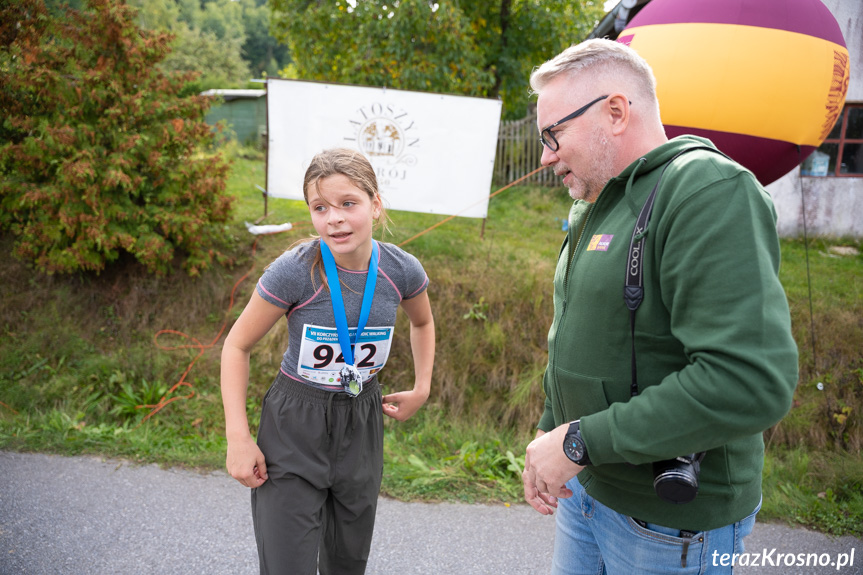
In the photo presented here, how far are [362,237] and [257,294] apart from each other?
1.39 ft

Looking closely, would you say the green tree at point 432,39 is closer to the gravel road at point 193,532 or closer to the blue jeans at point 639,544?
the gravel road at point 193,532

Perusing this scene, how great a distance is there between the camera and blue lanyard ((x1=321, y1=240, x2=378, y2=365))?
2066mm

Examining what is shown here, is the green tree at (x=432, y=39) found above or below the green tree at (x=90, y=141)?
above

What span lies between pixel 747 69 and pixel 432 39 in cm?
833

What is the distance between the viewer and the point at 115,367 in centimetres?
545

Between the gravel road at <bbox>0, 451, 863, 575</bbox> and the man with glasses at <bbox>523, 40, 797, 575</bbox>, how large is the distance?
1667 mm

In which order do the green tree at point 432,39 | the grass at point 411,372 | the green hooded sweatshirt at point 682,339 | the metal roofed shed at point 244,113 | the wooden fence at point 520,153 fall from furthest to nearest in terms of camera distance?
the metal roofed shed at point 244,113 < the wooden fence at point 520,153 < the green tree at point 432,39 < the grass at point 411,372 < the green hooded sweatshirt at point 682,339

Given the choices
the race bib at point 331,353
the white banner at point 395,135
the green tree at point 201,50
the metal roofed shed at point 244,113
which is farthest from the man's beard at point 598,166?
the metal roofed shed at point 244,113

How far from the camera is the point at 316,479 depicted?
207 cm

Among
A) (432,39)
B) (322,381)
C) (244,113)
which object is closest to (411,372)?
(322,381)

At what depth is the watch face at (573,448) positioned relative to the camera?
54.2 inches

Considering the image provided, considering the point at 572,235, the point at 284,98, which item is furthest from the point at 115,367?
the point at 572,235

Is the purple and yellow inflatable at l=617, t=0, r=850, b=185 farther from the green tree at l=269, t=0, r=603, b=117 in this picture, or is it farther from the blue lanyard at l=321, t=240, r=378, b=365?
the green tree at l=269, t=0, r=603, b=117

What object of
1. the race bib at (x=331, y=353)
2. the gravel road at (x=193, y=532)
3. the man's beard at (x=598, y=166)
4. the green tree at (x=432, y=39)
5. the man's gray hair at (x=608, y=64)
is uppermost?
the green tree at (x=432, y=39)
